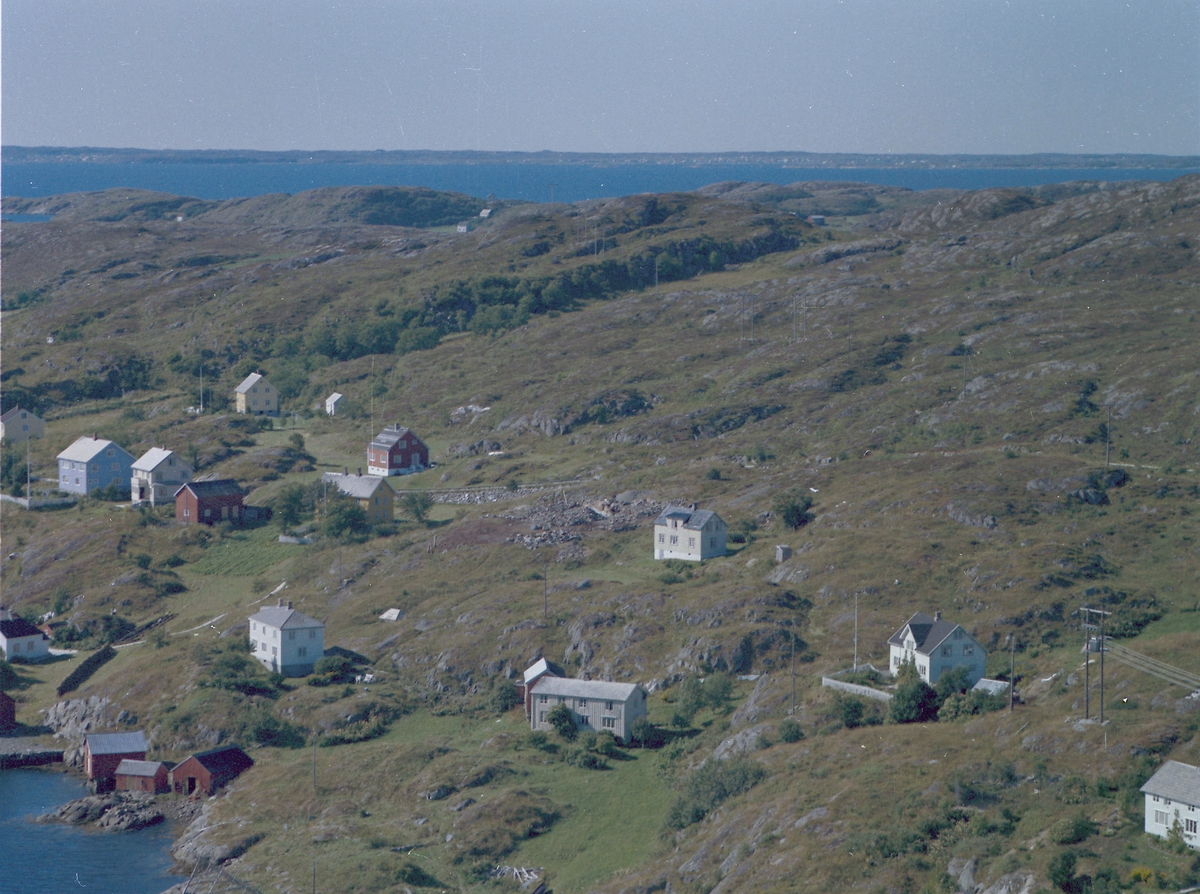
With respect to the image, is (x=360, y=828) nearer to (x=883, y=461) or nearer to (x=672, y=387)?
(x=883, y=461)

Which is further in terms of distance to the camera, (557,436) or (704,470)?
(557,436)

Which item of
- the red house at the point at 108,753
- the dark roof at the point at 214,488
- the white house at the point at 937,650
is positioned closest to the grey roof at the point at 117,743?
the red house at the point at 108,753

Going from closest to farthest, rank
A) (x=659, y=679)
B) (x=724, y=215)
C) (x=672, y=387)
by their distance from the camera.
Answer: (x=659, y=679) → (x=672, y=387) → (x=724, y=215)

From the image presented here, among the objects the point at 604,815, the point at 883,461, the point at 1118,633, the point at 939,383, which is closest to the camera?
the point at 604,815

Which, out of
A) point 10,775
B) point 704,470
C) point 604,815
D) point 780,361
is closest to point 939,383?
point 780,361

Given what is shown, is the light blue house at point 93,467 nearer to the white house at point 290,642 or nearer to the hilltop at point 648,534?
the hilltop at point 648,534

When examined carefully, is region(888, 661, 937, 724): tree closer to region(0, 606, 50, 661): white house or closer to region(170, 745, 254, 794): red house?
region(170, 745, 254, 794): red house
